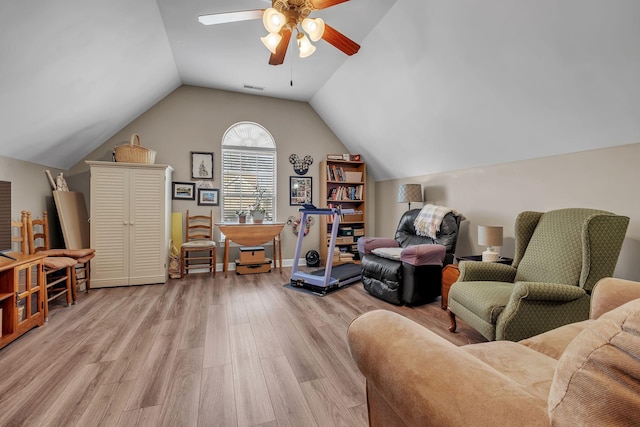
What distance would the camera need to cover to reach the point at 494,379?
1.93ft

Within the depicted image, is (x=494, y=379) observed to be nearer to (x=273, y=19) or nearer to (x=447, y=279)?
(x=273, y=19)

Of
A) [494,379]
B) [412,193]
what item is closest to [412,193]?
[412,193]

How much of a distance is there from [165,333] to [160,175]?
213cm

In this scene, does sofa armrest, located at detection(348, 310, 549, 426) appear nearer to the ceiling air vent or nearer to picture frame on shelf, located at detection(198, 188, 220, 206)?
picture frame on shelf, located at detection(198, 188, 220, 206)

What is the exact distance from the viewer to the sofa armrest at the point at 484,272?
2129 millimetres

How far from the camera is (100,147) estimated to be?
12.8ft

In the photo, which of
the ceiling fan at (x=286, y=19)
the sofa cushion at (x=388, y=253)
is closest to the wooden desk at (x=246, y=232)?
the sofa cushion at (x=388, y=253)

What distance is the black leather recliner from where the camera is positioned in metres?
2.76

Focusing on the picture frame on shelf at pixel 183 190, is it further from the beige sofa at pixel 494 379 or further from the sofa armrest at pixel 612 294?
the sofa armrest at pixel 612 294

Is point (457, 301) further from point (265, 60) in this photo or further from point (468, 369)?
point (265, 60)

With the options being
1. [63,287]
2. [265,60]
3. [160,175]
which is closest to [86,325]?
[63,287]

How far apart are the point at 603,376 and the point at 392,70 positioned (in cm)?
319

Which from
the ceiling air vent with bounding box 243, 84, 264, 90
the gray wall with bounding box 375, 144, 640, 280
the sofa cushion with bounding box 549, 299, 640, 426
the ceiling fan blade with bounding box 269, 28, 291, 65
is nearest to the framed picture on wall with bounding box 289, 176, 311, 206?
the ceiling air vent with bounding box 243, 84, 264, 90

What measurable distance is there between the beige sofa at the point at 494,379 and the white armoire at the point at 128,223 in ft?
11.4
